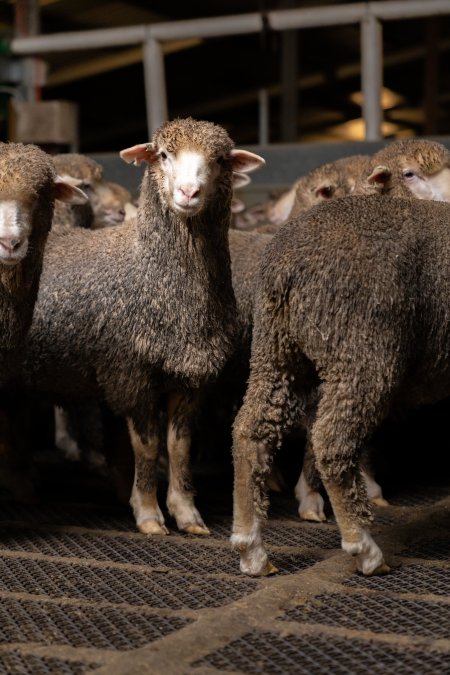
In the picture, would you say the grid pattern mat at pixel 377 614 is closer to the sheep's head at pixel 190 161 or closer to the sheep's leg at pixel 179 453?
the sheep's leg at pixel 179 453

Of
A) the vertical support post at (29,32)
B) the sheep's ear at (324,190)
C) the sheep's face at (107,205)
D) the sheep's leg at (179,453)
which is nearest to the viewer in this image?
the sheep's leg at (179,453)

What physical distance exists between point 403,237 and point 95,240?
1.78 meters

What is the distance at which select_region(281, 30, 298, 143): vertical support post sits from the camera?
11289 millimetres

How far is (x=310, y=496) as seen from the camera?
5637 millimetres

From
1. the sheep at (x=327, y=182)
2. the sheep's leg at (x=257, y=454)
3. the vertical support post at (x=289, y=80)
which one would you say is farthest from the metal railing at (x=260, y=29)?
the sheep's leg at (x=257, y=454)

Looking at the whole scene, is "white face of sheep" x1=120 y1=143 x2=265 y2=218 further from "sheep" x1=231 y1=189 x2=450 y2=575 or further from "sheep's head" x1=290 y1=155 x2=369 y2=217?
"sheep's head" x1=290 y1=155 x2=369 y2=217

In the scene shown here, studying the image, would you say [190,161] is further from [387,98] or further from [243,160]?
[387,98]

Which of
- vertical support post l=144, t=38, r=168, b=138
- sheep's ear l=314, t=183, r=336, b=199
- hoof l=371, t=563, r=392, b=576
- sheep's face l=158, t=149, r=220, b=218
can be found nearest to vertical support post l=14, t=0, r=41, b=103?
vertical support post l=144, t=38, r=168, b=138

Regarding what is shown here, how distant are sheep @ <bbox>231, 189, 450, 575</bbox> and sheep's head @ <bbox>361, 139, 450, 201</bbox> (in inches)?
38.9

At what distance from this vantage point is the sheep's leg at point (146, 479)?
543 centimetres

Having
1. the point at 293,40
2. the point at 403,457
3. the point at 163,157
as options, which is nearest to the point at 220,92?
the point at 293,40

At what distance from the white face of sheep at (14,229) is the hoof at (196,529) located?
4.79 feet

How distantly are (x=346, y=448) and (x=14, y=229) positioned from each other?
5.16 feet

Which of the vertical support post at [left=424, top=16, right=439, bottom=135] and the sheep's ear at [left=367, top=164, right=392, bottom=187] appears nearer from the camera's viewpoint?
the sheep's ear at [left=367, top=164, right=392, bottom=187]
